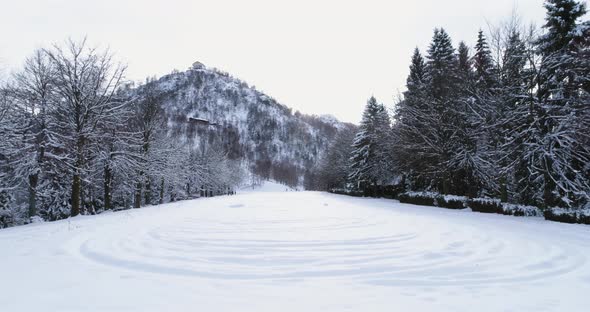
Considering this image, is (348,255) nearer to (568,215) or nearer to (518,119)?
(568,215)

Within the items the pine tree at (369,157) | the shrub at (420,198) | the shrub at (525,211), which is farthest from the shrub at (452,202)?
the pine tree at (369,157)

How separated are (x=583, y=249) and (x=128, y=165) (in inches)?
782

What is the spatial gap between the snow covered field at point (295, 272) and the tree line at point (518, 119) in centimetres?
709

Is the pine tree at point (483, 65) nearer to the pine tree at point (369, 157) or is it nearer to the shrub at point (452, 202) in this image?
the shrub at point (452, 202)

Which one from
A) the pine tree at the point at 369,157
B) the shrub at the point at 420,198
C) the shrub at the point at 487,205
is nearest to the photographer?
the shrub at the point at 487,205

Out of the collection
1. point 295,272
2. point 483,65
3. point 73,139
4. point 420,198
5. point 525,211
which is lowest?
point 295,272

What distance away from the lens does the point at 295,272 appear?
4641 mm

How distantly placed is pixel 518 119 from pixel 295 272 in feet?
47.3

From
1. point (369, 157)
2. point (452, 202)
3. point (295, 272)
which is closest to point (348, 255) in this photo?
point (295, 272)

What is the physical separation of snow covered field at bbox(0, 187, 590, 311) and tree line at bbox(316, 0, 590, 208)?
7.09 m

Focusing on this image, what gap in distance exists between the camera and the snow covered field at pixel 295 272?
3.44m

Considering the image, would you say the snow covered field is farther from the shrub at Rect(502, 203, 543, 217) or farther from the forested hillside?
the forested hillside

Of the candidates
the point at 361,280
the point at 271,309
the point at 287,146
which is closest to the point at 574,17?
the point at 361,280

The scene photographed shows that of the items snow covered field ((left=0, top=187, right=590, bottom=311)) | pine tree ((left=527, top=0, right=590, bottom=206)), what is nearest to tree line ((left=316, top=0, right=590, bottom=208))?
pine tree ((left=527, top=0, right=590, bottom=206))
